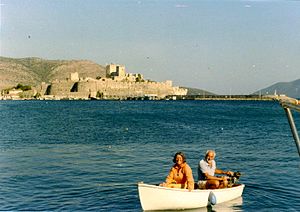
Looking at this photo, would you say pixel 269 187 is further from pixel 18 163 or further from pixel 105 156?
pixel 18 163

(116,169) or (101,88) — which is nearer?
(116,169)

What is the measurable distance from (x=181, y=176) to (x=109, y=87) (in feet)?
528

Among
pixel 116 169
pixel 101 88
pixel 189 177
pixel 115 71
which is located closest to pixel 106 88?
pixel 101 88

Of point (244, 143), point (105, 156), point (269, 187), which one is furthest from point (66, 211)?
point (244, 143)

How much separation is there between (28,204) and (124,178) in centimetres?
516

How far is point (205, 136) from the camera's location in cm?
3747

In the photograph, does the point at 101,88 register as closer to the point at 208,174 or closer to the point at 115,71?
the point at 115,71

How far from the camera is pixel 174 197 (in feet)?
42.0

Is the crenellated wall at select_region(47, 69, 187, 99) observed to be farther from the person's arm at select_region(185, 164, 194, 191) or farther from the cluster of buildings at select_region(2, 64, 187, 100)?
the person's arm at select_region(185, 164, 194, 191)

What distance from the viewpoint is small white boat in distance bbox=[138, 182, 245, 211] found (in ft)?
41.0

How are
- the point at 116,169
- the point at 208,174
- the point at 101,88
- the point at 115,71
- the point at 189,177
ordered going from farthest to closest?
the point at 115,71, the point at 101,88, the point at 116,169, the point at 208,174, the point at 189,177

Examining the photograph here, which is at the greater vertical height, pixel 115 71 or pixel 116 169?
pixel 115 71

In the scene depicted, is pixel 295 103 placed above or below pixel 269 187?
above

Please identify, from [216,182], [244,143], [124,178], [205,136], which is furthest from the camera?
[205,136]
